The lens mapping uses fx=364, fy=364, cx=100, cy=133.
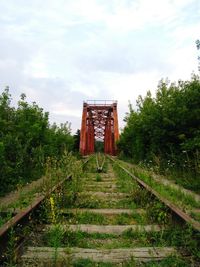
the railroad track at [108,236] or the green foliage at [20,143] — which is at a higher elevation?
the green foliage at [20,143]

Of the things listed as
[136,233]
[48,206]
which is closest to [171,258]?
[136,233]

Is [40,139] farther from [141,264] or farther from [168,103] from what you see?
[141,264]

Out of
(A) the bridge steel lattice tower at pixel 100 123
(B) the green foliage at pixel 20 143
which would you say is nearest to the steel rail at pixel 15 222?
(B) the green foliage at pixel 20 143

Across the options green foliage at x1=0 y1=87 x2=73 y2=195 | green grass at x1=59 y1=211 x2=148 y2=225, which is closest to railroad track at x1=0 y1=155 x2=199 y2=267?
green grass at x1=59 y1=211 x2=148 y2=225

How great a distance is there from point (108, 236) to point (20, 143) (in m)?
4.90

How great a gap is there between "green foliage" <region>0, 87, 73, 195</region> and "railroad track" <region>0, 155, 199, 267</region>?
156 centimetres

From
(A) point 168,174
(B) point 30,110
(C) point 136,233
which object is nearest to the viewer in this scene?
(C) point 136,233

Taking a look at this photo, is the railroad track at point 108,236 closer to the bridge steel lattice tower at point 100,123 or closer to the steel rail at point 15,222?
the steel rail at point 15,222

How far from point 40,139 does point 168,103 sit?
4001 mm

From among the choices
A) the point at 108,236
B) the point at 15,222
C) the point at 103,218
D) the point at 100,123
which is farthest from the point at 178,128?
the point at 100,123

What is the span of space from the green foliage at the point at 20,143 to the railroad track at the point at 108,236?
1.56m

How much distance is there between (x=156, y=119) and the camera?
11.9 meters

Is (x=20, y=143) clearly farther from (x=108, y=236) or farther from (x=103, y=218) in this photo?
(x=108, y=236)

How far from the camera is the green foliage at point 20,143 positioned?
21.0 ft
